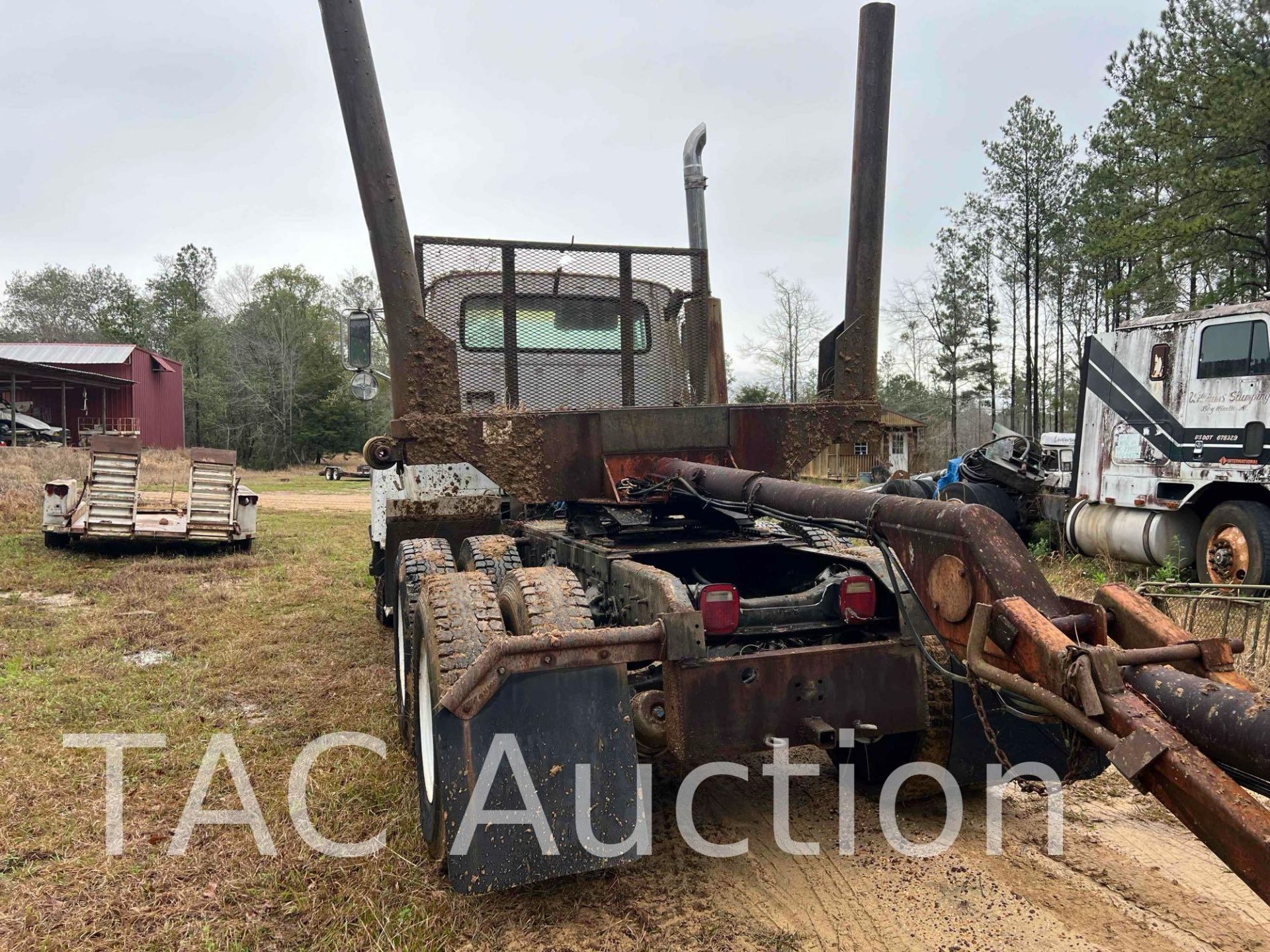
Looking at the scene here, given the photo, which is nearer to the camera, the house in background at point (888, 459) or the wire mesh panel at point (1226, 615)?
the wire mesh panel at point (1226, 615)

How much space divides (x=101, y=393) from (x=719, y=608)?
45.2 metres

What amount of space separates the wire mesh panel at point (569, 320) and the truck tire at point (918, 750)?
2.41 metres

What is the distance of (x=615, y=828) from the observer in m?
2.84

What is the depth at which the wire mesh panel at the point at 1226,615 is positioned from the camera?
5.61 meters

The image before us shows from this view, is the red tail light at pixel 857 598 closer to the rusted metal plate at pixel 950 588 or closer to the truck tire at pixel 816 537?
the truck tire at pixel 816 537

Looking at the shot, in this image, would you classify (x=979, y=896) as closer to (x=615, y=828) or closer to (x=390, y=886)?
(x=615, y=828)

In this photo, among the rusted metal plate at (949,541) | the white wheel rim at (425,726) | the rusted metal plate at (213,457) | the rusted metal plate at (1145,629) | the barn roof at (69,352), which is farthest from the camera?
the barn roof at (69,352)

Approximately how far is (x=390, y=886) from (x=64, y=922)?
1.04 metres

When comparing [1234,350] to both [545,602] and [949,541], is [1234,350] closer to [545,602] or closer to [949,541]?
[949,541]

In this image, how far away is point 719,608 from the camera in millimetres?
3475

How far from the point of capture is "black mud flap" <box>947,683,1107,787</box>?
3494mm

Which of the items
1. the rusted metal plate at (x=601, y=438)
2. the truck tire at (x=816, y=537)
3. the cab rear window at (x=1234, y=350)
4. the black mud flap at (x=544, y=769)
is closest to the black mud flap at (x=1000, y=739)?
the truck tire at (x=816, y=537)

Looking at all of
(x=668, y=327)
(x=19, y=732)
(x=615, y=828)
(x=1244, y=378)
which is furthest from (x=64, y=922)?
(x=1244, y=378)

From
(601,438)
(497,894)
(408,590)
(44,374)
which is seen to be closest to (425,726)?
(497,894)
